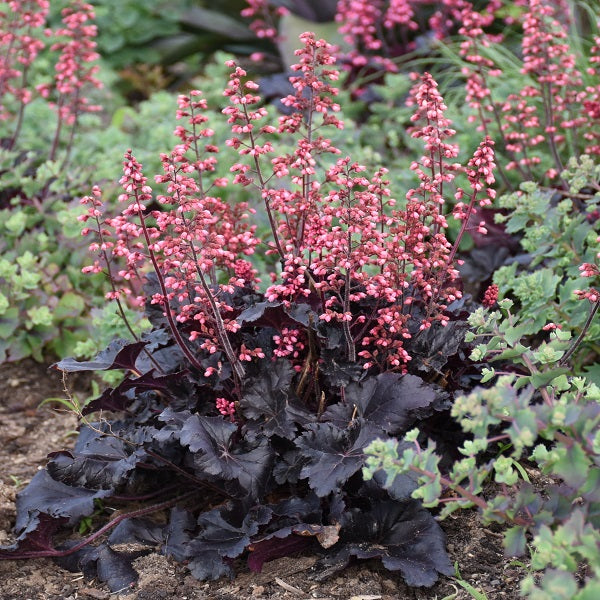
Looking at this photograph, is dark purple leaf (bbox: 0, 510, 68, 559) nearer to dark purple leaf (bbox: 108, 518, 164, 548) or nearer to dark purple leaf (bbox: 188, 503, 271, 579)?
dark purple leaf (bbox: 108, 518, 164, 548)

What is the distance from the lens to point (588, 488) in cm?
167

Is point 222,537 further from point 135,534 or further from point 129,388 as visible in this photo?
point 129,388

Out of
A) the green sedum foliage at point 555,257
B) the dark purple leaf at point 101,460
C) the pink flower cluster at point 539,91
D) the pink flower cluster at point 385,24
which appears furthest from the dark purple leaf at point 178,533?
the pink flower cluster at point 385,24

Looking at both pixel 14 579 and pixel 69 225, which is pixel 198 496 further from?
pixel 69 225

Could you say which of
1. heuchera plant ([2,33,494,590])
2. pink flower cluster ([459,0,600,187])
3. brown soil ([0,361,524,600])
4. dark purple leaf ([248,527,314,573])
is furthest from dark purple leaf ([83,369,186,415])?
Answer: pink flower cluster ([459,0,600,187])

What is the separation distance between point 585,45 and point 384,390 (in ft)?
10.8

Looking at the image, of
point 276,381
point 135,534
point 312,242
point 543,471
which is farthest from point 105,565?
point 543,471

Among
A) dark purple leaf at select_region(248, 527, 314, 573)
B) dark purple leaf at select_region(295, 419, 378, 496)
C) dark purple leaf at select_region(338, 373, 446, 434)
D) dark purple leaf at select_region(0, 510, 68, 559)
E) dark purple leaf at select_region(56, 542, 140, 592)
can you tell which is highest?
dark purple leaf at select_region(338, 373, 446, 434)

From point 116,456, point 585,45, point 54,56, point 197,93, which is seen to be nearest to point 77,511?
point 116,456

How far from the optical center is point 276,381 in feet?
7.65

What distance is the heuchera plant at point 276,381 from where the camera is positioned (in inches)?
85.8

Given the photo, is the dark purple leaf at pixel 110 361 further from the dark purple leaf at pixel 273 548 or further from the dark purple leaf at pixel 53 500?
the dark purple leaf at pixel 273 548

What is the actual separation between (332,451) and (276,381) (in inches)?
10.7

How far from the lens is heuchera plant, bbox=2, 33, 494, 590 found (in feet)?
7.15
